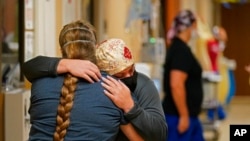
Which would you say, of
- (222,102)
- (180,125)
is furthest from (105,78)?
(222,102)

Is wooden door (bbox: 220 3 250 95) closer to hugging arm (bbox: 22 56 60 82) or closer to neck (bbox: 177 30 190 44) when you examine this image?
neck (bbox: 177 30 190 44)

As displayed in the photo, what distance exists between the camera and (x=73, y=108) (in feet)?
6.22

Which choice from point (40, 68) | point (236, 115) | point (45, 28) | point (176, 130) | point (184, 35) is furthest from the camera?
point (236, 115)

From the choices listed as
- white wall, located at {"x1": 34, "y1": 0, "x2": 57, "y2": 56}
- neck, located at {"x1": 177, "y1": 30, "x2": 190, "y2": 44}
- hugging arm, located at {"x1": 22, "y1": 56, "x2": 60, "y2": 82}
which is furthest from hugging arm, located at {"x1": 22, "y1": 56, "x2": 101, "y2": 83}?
neck, located at {"x1": 177, "y1": 30, "x2": 190, "y2": 44}

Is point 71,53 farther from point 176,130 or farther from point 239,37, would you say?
point 239,37

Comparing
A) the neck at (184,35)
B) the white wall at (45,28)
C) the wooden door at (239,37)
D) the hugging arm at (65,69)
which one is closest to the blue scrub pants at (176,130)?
the neck at (184,35)

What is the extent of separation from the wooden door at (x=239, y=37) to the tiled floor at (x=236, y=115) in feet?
1.68

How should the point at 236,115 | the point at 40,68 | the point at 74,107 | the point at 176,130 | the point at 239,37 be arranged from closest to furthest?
the point at 74,107 < the point at 40,68 < the point at 176,130 < the point at 236,115 < the point at 239,37

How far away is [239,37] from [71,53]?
442 inches

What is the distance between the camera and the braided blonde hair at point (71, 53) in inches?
74.1

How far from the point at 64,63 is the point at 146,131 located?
363mm

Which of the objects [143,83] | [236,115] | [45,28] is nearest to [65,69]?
[143,83]

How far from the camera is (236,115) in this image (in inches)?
388

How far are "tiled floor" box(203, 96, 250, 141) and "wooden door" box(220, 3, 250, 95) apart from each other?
51cm
